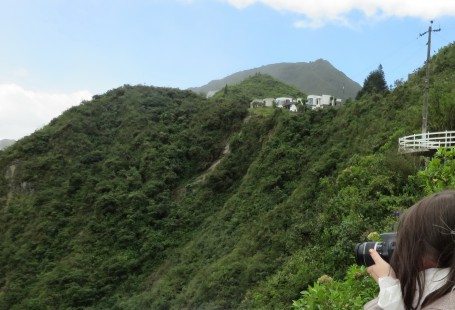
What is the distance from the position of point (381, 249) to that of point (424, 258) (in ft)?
0.70

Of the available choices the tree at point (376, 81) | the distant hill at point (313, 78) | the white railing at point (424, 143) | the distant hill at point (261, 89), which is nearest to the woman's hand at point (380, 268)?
the white railing at point (424, 143)

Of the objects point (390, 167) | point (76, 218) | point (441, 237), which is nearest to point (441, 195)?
point (441, 237)

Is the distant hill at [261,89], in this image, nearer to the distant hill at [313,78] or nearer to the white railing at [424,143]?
the white railing at [424,143]

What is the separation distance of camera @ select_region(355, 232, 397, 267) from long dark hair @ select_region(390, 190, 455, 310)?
0.13 metres

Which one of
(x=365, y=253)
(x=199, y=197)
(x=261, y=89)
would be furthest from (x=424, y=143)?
(x=261, y=89)

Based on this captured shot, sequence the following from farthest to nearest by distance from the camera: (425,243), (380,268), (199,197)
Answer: (199,197) < (380,268) < (425,243)

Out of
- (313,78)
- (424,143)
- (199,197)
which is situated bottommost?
(199,197)

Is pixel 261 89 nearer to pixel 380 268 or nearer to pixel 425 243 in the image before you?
pixel 380 268

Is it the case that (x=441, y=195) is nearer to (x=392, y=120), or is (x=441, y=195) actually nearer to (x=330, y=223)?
(x=330, y=223)

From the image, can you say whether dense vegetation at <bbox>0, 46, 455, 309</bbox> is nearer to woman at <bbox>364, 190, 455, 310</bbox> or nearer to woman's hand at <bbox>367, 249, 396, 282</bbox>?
woman's hand at <bbox>367, 249, 396, 282</bbox>

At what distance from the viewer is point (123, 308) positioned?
1934cm

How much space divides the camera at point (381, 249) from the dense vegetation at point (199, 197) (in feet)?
26.0

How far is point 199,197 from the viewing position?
2630 cm

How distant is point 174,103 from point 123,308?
21129 mm
